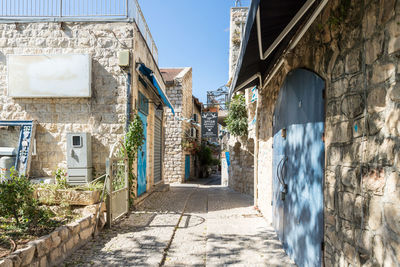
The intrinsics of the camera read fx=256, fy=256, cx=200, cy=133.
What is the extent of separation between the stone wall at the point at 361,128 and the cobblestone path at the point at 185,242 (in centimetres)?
162

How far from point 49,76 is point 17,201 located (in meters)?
3.83

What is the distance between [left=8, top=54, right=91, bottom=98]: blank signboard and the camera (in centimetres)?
648

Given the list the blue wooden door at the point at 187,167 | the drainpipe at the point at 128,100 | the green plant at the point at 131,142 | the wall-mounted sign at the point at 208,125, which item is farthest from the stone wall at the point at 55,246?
the blue wooden door at the point at 187,167

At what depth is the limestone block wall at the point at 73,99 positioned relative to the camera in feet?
21.7

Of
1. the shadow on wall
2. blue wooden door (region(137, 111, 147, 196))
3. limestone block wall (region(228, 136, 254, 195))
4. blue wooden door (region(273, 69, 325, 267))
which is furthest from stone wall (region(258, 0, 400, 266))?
limestone block wall (region(228, 136, 254, 195))

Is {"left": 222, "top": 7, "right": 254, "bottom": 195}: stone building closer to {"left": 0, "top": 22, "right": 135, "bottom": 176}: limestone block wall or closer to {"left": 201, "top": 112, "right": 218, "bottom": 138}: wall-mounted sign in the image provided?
{"left": 201, "top": 112, "right": 218, "bottom": 138}: wall-mounted sign

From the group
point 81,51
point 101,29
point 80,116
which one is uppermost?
point 101,29

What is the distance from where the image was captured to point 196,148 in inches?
769

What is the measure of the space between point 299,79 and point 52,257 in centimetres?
413

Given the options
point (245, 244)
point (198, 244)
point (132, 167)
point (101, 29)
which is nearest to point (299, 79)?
point (245, 244)

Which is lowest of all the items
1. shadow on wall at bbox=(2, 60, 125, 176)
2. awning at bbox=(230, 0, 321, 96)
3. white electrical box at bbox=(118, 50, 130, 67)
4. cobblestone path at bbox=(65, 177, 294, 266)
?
cobblestone path at bbox=(65, 177, 294, 266)

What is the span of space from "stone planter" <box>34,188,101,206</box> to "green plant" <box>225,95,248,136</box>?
22.2ft

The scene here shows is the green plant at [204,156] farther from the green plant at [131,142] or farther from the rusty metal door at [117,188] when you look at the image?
the rusty metal door at [117,188]

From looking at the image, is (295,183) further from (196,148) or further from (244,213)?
(196,148)
